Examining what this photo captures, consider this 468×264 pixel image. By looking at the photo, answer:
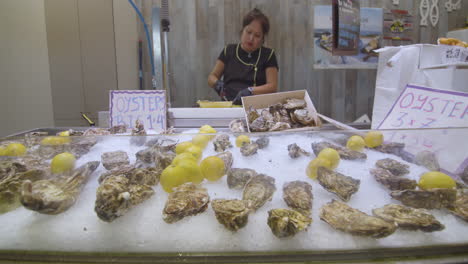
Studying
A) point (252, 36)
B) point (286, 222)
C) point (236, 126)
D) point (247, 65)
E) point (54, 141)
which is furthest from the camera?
point (247, 65)

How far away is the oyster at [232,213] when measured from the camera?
1.40 feet

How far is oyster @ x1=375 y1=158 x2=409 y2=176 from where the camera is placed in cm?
58

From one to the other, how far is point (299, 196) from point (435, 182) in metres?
0.28

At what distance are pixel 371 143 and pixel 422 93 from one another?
15.8 inches

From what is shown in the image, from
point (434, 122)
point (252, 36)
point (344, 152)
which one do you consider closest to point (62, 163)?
point (344, 152)

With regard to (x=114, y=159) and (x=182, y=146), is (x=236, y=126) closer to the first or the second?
(x=182, y=146)

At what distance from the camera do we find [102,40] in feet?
8.77

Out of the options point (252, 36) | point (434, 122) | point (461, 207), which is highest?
point (252, 36)

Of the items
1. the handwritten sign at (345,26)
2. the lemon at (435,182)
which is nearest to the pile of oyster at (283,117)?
the lemon at (435,182)

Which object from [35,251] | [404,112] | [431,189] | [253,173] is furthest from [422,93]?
[35,251]

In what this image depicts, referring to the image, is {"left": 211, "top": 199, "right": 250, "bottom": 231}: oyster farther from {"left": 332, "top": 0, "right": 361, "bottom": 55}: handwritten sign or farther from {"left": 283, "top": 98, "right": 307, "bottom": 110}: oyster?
{"left": 332, "top": 0, "right": 361, "bottom": 55}: handwritten sign

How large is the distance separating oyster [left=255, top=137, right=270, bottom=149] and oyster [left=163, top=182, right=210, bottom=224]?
219 mm

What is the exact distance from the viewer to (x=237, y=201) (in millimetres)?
464

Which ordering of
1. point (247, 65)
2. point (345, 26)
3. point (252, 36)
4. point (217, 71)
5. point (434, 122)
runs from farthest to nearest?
1. point (217, 71)
2. point (247, 65)
3. point (252, 36)
4. point (345, 26)
5. point (434, 122)
